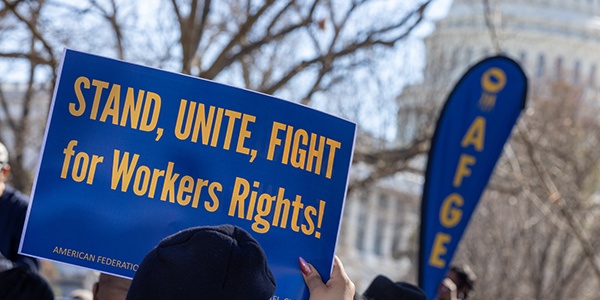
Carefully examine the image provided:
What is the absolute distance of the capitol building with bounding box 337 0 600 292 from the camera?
23.5 metres

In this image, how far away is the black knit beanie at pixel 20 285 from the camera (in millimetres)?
3994

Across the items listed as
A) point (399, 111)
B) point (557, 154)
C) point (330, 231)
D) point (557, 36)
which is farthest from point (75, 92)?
point (557, 36)

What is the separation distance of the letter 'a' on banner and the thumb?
459 cm

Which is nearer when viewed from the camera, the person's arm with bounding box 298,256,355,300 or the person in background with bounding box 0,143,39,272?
the person's arm with bounding box 298,256,355,300

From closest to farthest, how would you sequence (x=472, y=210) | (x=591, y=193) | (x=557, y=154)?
(x=472, y=210), (x=557, y=154), (x=591, y=193)

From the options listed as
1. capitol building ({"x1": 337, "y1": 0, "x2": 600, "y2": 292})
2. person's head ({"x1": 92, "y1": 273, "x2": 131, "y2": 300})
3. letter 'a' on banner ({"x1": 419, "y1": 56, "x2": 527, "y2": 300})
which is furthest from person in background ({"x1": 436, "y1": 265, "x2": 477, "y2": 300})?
capitol building ({"x1": 337, "y1": 0, "x2": 600, "y2": 292})

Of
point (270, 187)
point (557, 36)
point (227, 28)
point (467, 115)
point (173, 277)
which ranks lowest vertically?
point (173, 277)

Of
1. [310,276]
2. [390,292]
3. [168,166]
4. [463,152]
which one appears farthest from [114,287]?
[463,152]

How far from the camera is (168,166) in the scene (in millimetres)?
3906

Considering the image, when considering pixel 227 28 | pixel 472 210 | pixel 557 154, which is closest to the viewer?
pixel 472 210

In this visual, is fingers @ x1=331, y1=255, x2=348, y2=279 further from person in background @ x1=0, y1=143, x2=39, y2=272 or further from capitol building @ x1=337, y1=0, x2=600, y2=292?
capitol building @ x1=337, y1=0, x2=600, y2=292

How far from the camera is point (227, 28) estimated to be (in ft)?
51.9

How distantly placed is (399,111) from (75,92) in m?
17.8

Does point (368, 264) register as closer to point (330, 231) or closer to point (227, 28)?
point (227, 28)
